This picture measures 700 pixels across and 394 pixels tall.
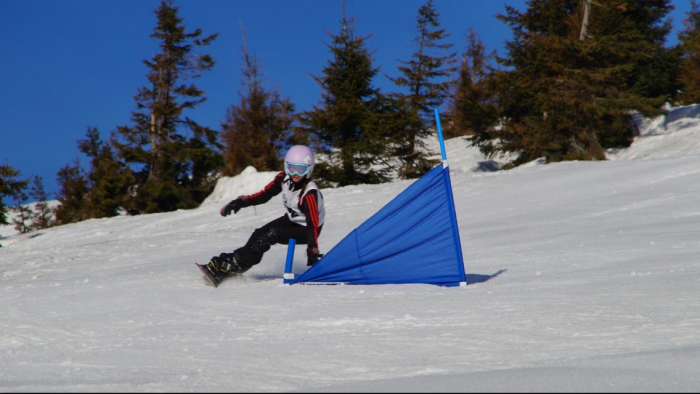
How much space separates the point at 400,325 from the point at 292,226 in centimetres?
276

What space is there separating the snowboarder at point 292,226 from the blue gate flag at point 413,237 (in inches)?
27.6

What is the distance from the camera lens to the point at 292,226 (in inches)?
243

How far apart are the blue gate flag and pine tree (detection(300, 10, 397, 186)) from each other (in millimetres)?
18060

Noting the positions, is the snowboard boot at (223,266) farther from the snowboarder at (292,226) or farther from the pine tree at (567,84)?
the pine tree at (567,84)

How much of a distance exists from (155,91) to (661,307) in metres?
29.3

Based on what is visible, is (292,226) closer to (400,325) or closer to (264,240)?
(264,240)

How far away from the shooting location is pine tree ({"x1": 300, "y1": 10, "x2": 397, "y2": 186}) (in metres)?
23.7

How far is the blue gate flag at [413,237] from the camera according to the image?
17.6ft

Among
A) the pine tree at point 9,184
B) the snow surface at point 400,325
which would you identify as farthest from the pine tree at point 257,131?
the snow surface at point 400,325

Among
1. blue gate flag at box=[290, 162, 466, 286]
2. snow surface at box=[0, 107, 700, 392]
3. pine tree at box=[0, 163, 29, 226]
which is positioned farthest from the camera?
pine tree at box=[0, 163, 29, 226]

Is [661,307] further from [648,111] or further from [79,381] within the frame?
[648,111]

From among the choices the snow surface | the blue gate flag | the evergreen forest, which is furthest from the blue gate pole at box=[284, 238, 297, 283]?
the evergreen forest

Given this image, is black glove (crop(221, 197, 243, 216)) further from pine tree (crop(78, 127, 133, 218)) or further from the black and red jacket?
pine tree (crop(78, 127, 133, 218))

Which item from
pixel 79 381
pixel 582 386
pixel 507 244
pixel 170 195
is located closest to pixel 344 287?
pixel 79 381
